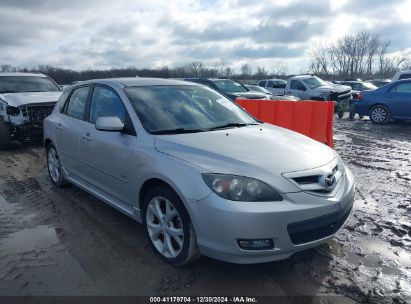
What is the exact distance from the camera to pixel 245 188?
305 centimetres

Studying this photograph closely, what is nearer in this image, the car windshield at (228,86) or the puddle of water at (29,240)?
the puddle of water at (29,240)

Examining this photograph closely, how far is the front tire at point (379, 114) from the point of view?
46.1ft

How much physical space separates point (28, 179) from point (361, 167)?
6.06 meters

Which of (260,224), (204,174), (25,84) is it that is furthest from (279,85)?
(260,224)

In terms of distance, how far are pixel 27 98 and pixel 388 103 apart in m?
11.9

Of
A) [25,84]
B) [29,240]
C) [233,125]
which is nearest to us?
[29,240]

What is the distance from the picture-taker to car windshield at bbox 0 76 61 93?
10.7m

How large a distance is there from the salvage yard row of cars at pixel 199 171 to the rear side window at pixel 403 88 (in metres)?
11.0

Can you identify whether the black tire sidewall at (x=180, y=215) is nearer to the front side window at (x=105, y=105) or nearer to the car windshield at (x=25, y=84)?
the front side window at (x=105, y=105)

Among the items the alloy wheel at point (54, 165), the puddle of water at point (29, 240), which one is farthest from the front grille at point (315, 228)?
the alloy wheel at point (54, 165)

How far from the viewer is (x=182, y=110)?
4.26m

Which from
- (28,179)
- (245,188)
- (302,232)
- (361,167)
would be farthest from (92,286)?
(361,167)

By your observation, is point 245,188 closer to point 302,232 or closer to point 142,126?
point 302,232

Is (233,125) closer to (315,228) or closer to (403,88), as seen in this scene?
(315,228)
